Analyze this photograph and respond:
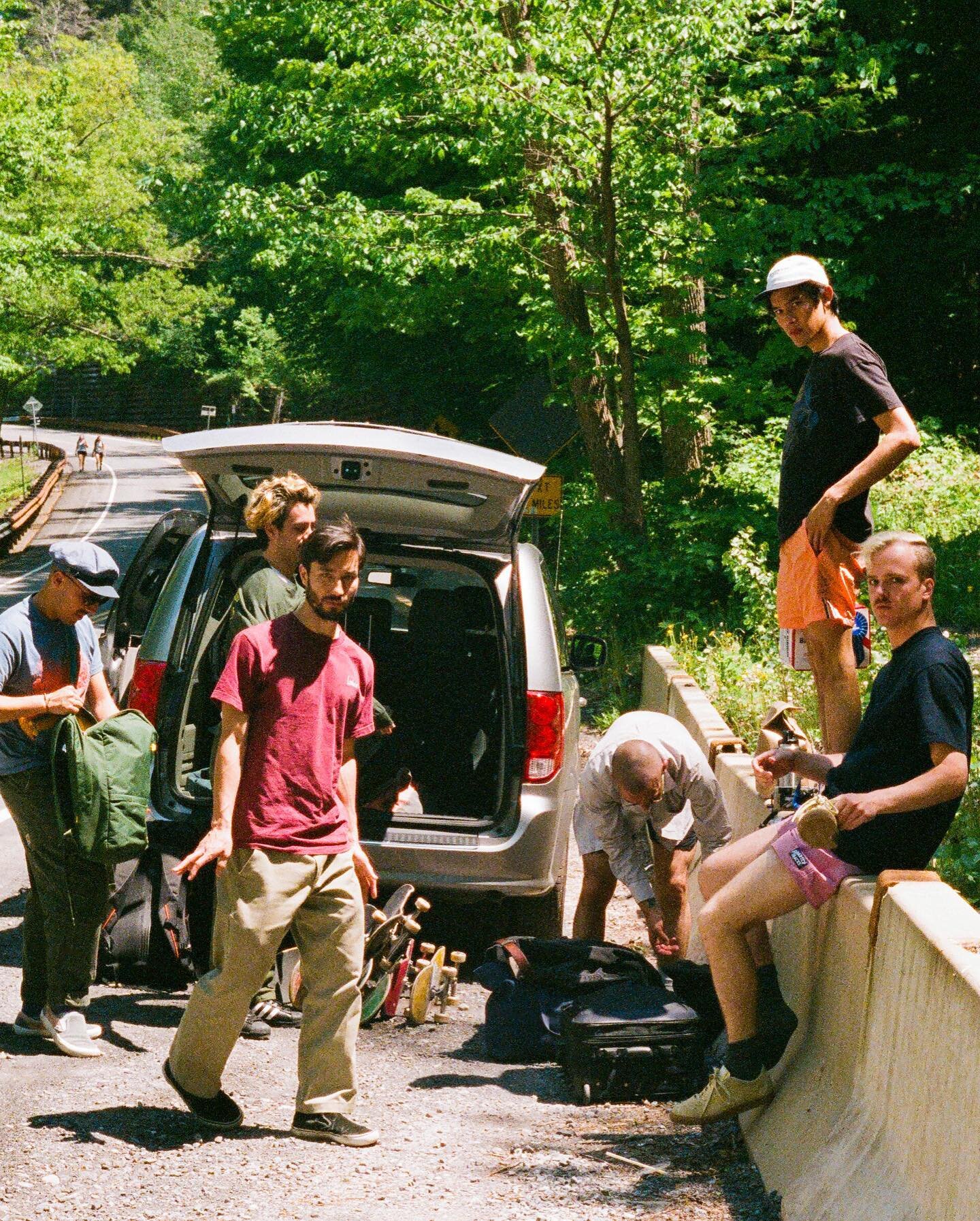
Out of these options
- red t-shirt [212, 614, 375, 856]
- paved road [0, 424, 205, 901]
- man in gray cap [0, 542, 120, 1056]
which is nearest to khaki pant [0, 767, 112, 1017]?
man in gray cap [0, 542, 120, 1056]

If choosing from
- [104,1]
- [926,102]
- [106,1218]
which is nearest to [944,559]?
[926,102]

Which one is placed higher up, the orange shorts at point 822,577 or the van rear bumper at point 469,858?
the orange shorts at point 822,577

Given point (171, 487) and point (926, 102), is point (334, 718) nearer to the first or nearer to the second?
point (926, 102)

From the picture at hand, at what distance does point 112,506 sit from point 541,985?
48.2 metres

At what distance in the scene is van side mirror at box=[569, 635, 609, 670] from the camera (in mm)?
8047

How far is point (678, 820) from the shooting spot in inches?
238

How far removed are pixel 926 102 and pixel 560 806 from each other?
16640mm

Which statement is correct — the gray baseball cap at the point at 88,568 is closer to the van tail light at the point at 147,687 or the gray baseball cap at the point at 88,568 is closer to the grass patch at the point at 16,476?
the van tail light at the point at 147,687

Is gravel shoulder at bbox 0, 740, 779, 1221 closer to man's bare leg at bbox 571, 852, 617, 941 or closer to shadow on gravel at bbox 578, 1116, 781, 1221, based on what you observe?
Result: shadow on gravel at bbox 578, 1116, 781, 1221

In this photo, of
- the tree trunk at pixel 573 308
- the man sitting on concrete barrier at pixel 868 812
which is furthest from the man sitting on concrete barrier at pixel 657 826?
the tree trunk at pixel 573 308

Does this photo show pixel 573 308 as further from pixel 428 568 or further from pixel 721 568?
pixel 428 568

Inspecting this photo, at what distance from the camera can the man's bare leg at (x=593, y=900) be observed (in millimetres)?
6270

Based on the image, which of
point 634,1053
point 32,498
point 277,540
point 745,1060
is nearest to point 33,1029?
point 277,540

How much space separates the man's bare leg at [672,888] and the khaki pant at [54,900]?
6.92ft
